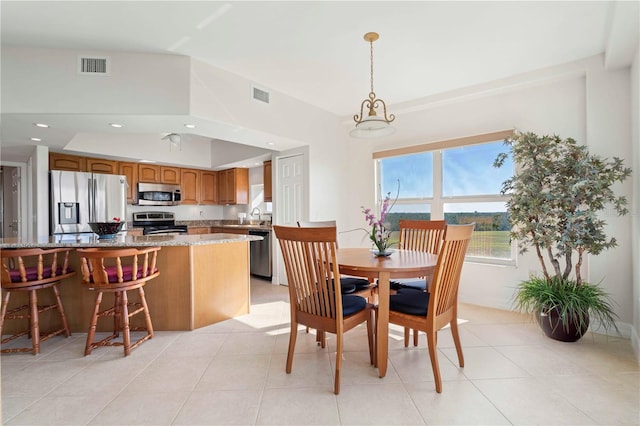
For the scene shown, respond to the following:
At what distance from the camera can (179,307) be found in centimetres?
296

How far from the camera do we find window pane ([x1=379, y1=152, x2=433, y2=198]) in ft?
13.7

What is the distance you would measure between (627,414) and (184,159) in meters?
6.29

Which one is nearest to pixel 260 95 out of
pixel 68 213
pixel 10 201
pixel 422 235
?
pixel 422 235

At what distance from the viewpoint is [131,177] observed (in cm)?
538

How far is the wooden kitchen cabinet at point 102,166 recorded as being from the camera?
486 centimetres

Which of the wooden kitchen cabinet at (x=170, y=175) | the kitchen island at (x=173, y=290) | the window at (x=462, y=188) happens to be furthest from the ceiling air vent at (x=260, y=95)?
the wooden kitchen cabinet at (x=170, y=175)

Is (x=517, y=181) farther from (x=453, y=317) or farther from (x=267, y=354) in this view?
(x=267, y=354)

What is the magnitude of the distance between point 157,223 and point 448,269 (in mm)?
5344

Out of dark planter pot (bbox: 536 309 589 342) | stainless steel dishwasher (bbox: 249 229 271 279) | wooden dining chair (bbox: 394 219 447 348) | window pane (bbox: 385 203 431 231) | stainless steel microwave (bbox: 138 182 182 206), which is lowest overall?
dark planter pot (bbox: 536 309 589 342)

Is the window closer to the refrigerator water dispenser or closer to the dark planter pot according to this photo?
the dark planter pot

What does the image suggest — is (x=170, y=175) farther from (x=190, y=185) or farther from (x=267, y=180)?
(x=267, y=180)

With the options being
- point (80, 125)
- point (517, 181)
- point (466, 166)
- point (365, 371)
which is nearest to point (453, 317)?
point (365, 371)

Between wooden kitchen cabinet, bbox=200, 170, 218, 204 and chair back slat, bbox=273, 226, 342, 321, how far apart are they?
475 centimetres

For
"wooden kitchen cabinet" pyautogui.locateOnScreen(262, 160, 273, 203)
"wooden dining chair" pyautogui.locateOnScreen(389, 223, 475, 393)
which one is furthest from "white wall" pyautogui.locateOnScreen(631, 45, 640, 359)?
"wooden kitchen cabinet" pyautogui.locateOnScreen(262, 160, 273, 203)
